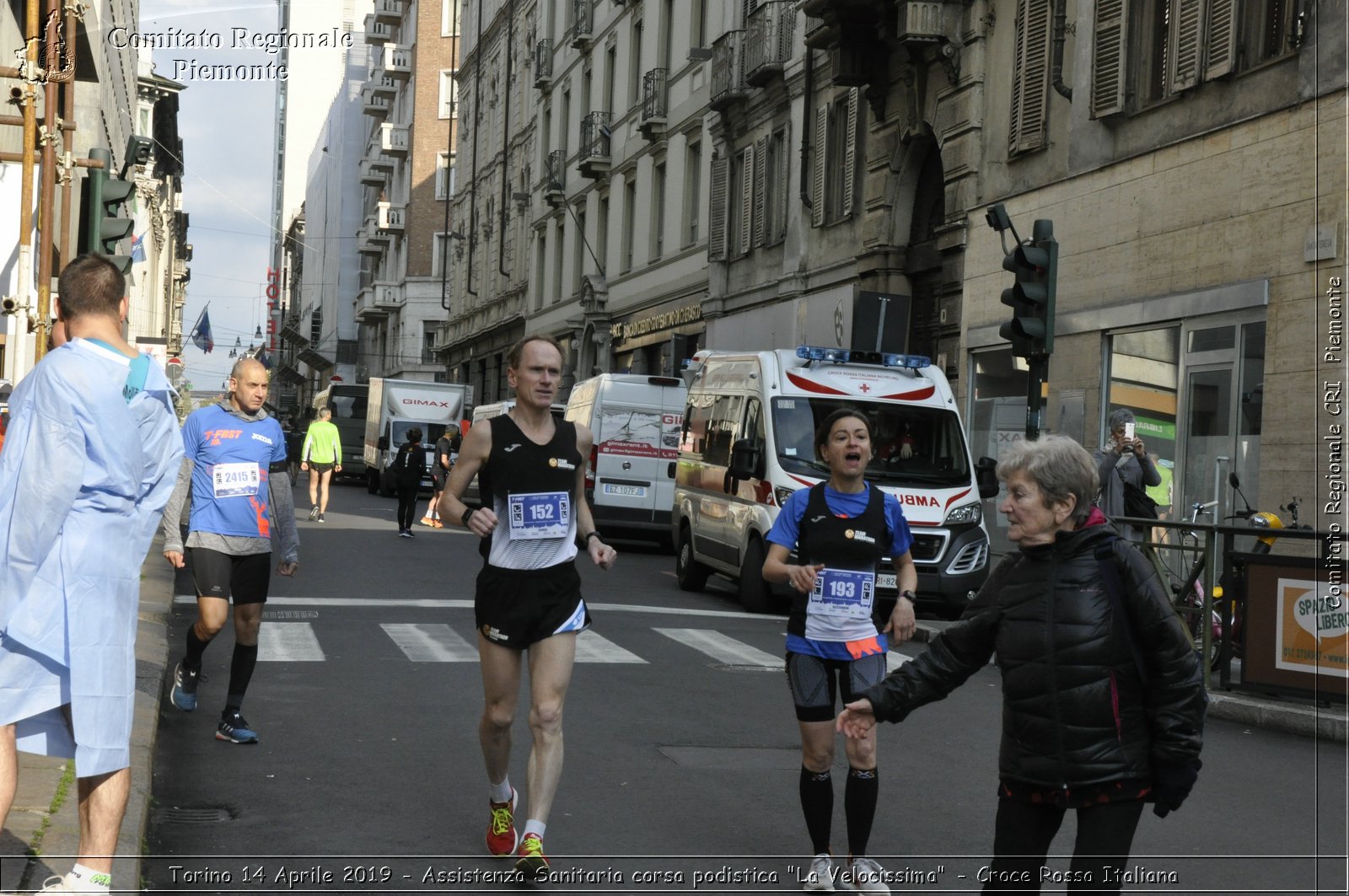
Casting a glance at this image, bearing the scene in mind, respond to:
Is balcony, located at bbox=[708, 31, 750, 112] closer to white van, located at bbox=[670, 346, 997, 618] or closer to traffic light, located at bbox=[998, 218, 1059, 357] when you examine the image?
white van, located at bbox=[670, 346, 997, 618]

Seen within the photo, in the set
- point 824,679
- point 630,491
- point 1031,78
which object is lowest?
point 824,679

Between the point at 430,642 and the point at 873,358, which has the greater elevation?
the point at 873,358

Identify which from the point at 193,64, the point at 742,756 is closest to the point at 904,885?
the point at 742,756

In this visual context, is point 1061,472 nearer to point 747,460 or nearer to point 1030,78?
point 747,460

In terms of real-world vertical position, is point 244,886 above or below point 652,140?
below

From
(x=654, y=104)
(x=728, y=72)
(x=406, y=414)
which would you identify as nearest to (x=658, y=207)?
(x=654, y=104)

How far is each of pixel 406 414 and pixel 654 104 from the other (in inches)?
448

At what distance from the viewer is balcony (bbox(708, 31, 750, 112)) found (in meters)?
32.6

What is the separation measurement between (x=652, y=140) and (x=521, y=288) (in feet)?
50.5

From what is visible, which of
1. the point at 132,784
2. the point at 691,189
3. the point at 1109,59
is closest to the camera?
the point at 132,784

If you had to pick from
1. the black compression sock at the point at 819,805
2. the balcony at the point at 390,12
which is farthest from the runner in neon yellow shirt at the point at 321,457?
the balcony at the point at 390,12

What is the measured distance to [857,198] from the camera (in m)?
26.9

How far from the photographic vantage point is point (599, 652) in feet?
41.2

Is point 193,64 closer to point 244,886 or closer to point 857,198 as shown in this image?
point 244,886
